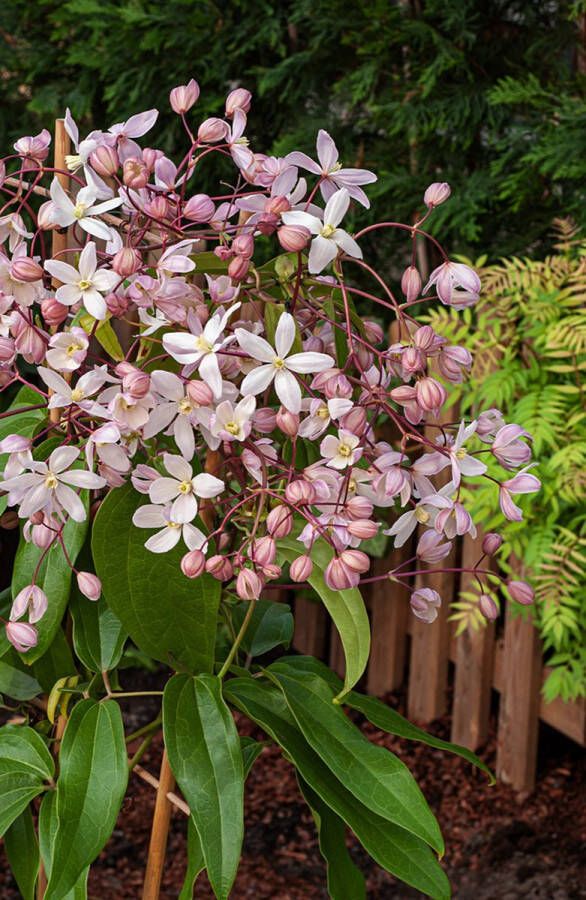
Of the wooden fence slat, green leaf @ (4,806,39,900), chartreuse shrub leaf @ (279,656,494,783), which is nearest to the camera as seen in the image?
chartreuse shrub leaf @ (279,656,494,783)

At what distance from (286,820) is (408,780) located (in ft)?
5.24

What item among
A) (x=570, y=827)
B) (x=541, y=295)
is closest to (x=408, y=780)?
(x=541, y=295)

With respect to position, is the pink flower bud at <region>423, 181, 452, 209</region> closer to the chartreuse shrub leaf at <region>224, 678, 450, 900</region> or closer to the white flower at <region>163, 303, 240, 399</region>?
the white flower at <region>163, 303, 240, 399</region>

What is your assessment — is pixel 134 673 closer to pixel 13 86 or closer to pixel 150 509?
pixel 13 86

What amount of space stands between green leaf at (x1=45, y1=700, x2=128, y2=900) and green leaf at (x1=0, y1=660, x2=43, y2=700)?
0.18 metres

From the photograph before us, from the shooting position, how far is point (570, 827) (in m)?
2.21

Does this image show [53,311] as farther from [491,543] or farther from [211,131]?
[491,543]

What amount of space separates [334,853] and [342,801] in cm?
11

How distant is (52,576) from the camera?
91 centimetres

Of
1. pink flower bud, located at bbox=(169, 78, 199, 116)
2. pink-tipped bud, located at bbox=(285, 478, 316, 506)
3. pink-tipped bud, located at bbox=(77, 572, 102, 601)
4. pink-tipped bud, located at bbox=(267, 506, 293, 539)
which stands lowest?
pink-tipped bud, located at bbox=(77, 572, 102, 601)

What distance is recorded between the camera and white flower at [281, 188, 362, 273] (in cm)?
75

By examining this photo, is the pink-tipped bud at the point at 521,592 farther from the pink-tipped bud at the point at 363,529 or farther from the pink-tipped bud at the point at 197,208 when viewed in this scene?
the pink-tipped bud at the point at 197,208

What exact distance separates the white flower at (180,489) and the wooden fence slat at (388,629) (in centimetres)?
194

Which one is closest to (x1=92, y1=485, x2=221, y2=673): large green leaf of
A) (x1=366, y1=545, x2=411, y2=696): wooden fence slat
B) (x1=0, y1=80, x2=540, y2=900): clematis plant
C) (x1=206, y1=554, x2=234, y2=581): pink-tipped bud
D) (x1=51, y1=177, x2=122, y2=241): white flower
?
(x1=0, y1=80, x2=540, y2=900): clematis plant
